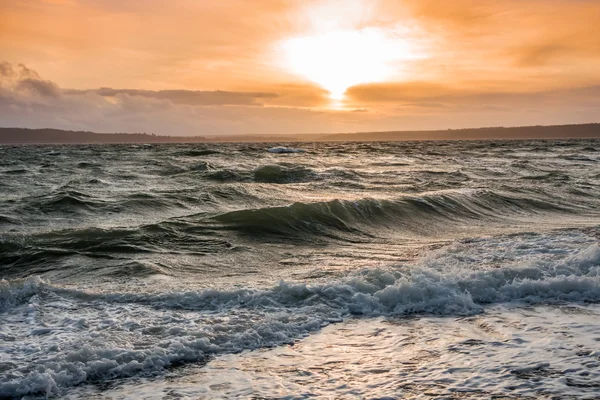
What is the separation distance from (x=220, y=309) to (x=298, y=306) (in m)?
0.96

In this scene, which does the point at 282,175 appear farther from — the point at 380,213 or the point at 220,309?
the point at 220,309

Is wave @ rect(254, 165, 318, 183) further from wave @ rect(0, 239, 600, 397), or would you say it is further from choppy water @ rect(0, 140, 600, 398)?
wave @ rect(0, 239, 600, 397)

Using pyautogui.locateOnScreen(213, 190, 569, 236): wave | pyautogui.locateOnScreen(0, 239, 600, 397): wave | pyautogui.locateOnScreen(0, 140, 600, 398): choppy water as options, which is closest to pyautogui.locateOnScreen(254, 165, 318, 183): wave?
pyautogui.locateOnScreen(213, 190, 569, 236): wave

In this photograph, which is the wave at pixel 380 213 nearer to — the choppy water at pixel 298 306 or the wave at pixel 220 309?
the choppy water at pixel 298 306

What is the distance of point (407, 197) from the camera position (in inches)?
708

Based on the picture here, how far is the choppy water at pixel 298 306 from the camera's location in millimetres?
4941

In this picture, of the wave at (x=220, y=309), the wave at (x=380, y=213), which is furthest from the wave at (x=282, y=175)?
the wave at (x=220, y=309)

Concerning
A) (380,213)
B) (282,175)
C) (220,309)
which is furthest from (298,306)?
(282,175)

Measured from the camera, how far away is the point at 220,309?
6992mm

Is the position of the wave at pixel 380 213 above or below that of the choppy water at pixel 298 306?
above

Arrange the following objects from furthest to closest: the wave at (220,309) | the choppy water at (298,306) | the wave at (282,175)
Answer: the wave at (282,175), the wave at (220,309), the choppy water at (298,306)

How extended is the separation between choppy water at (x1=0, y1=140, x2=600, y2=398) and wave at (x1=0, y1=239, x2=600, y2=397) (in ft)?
0.08

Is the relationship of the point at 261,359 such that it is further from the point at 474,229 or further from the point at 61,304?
the point at 474,229

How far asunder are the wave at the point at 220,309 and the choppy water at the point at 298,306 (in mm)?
25
